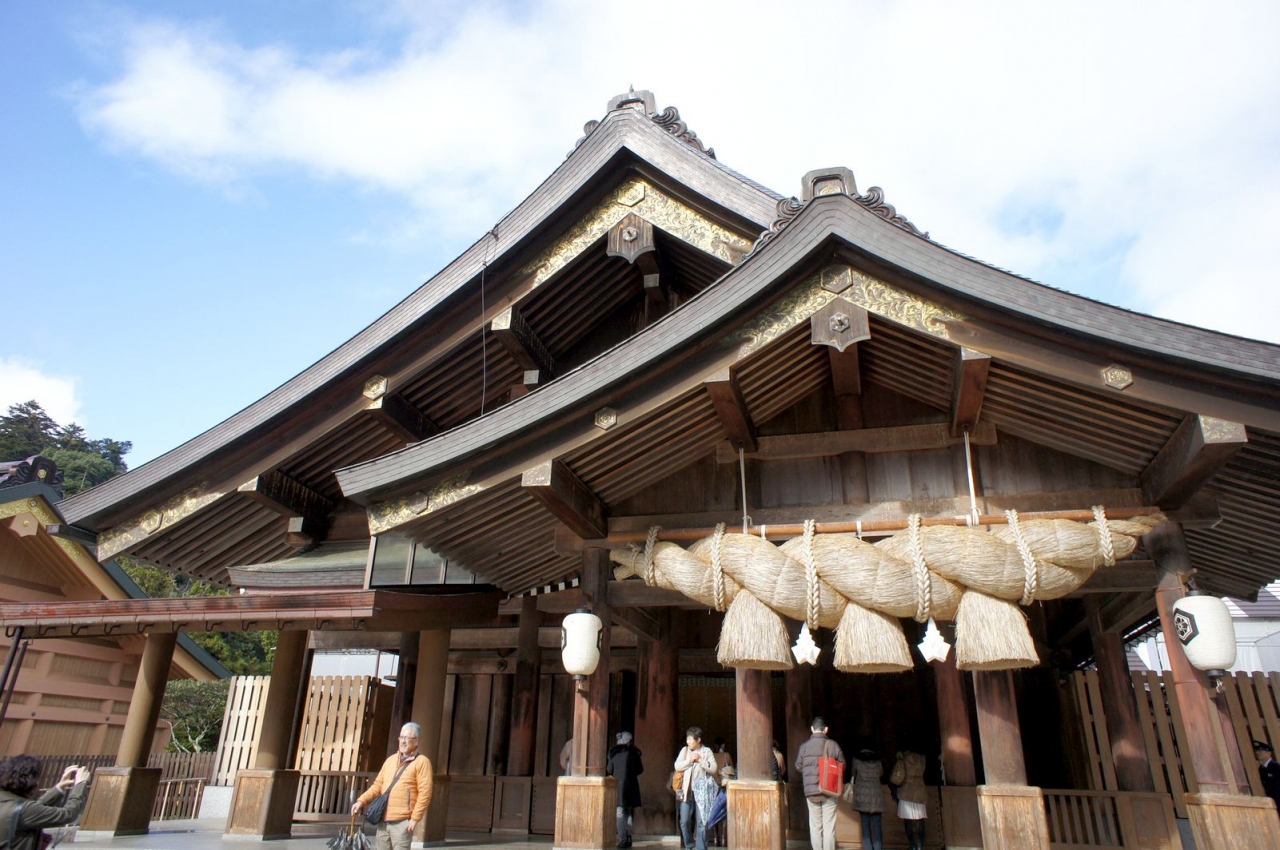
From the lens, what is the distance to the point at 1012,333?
6.20 meters

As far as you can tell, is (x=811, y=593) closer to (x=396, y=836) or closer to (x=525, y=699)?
(x=396, y=836)

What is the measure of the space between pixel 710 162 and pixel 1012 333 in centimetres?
400

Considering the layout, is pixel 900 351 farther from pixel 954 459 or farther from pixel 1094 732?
pixel 1094 732

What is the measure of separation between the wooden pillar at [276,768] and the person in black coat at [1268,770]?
10.4 m

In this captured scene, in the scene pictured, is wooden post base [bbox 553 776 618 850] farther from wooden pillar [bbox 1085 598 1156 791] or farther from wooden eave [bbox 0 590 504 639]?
wooden pillar [bbox 1085 598 1156 791]

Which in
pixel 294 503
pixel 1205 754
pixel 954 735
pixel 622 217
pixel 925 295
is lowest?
pixel 1205 754

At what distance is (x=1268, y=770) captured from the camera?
8656 mm

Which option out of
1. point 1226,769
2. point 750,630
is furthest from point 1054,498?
point 750,630

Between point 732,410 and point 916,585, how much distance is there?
1.98 metres

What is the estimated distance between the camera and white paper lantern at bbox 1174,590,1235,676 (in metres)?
5.89

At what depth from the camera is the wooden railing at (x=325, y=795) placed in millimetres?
11953

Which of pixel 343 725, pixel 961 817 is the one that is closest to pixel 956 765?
pixel 961 817

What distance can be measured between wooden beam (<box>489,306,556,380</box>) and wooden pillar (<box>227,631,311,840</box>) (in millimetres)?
4142

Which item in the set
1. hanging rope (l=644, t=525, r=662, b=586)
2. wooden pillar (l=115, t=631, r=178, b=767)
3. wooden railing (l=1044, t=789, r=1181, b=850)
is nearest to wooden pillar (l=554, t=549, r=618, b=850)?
hanging rope (l=644, t=525, r=662, b=586)
